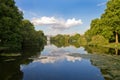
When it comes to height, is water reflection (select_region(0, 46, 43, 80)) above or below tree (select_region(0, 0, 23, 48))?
below

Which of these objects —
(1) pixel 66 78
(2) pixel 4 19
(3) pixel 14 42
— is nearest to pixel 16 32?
(3) pixel 14 42

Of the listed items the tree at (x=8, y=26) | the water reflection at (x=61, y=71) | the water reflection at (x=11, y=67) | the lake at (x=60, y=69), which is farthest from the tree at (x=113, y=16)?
the water reflection at (x=61, y=71)

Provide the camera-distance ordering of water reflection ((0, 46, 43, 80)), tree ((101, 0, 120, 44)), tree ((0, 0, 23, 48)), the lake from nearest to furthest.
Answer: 1. the lake
2. water reflection ((0, 46, 43, 80))
3. tree ((0, 0, 23, 48))
4. tree ((101, 0, 120, 44))

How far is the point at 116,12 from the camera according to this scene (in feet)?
220

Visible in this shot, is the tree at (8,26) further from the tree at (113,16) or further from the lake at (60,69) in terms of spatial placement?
the tree at (113,16)

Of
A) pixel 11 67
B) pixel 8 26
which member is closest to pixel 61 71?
pixel 11 67

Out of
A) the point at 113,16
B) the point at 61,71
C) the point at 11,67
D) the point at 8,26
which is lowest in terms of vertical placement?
the point at 61,71

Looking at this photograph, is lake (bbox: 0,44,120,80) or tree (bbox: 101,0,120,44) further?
tree (bbox: 101,0,120,44)

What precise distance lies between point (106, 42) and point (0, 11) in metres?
45.2

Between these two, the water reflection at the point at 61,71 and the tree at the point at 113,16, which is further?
the tree at the point at 113,16

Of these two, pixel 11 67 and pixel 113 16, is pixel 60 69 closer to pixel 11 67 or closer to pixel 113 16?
pixel 11 67

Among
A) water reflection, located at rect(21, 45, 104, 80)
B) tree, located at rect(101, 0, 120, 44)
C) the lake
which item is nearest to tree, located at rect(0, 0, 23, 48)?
the lake

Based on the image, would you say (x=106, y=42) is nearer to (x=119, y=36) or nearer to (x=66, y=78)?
(x=119, y=36)

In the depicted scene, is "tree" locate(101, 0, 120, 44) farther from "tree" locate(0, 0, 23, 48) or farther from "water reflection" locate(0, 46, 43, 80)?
"water reflection" locate(0, 46, 43, 80)
